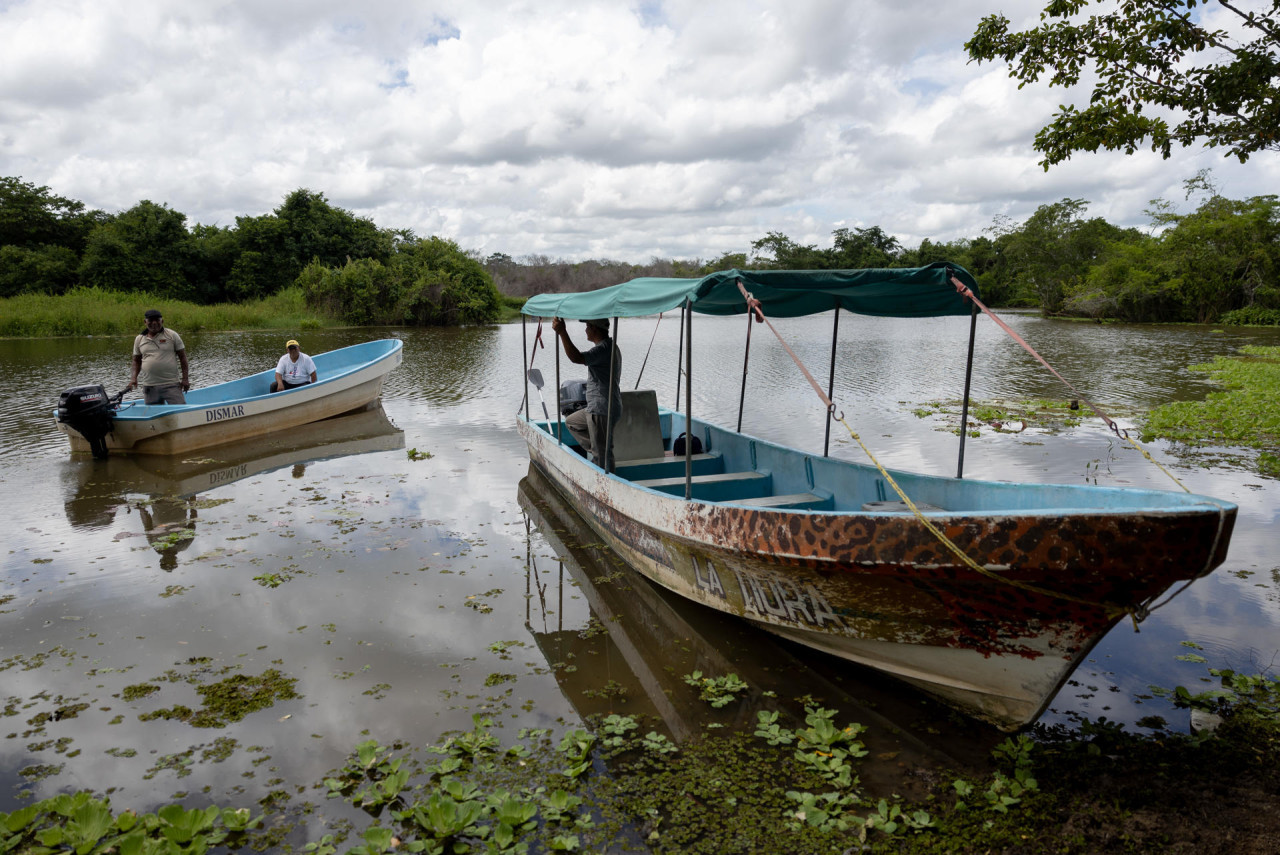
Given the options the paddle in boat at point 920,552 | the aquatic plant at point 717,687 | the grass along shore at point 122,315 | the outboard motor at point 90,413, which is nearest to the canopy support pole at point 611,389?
the paddle in boat at point 920,552

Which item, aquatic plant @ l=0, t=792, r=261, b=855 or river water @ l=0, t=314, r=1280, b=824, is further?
river water @ l=0, t=314, r=1280, b=824

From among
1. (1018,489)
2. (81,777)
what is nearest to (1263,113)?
(1018,489)

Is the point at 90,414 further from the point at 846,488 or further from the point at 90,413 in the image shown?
the point at 846,488

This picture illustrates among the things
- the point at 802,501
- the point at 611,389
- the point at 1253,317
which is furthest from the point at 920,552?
the point at 1253,317

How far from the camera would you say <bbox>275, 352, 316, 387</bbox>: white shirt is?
12328mm

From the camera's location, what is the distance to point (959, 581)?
3.35 metres

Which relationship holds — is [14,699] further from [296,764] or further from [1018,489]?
[1018,489]

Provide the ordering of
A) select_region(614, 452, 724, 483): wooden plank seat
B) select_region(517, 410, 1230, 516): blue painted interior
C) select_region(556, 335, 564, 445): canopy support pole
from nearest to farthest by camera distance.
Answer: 1. select_region(517, 410, 1230, 516): blue painted interior
2. select_region(614, 452, 724, 483): wooden plank seat
3. select_region(556, 335, 564, 445): canopy support pole

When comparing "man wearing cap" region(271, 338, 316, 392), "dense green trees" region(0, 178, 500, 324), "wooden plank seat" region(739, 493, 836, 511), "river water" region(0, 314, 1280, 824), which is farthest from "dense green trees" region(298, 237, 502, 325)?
"wooden plank seat" region(739, 493, 836, 511)

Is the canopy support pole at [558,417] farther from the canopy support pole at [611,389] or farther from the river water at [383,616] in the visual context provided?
the canopy support pole at [611,389]

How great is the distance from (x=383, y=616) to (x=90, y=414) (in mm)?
7056

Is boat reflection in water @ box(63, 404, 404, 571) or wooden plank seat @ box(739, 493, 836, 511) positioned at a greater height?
wooden plank seat @ box(739, 493, 836, 511)

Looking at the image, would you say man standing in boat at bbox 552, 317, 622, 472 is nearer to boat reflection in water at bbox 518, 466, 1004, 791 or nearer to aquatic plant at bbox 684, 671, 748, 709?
boat reflection in water at bbox 518, 466, 1004, 791

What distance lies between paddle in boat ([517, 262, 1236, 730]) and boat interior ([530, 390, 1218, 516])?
0.02 meters
